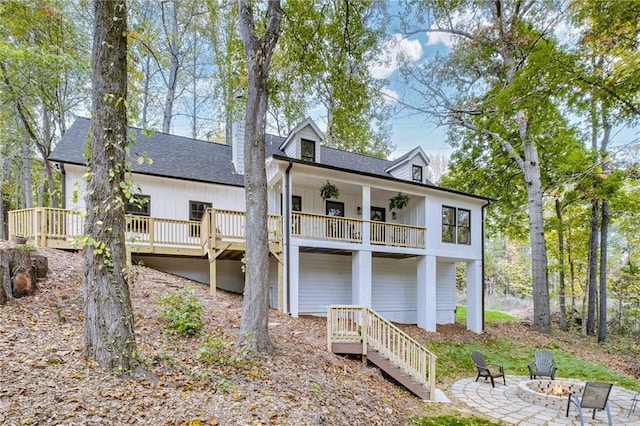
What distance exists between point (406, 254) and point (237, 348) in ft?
30.1

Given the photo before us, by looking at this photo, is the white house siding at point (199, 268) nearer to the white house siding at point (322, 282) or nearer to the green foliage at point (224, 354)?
the white house siding at point (322, 282)

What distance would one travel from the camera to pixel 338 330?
26.9 feet

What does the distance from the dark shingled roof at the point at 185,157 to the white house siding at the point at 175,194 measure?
12.2 inches

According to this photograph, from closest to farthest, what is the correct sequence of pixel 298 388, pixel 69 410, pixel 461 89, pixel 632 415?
pixel 69 410 < pixel 298 388 < pixel 632 415 < pixel 461 89

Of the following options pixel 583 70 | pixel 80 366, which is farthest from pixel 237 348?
pixel 583 70

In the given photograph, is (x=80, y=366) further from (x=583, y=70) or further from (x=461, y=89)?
(x=461, y=89)

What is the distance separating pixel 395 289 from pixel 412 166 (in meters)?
5.78

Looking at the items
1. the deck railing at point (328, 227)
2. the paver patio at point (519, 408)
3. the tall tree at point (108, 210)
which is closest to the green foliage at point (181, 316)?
the tall tree at point (108, 210)

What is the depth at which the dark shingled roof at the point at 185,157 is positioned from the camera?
481 inches

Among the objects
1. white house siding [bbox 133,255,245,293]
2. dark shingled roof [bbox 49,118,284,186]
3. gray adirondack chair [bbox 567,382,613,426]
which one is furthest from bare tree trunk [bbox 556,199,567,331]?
white house siding [bbox 133,255,245,293]

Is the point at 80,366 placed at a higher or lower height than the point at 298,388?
higher

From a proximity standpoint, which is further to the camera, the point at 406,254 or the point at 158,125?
the point at 158,125

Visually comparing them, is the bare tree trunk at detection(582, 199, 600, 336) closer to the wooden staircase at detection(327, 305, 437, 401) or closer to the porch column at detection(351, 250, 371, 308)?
the porch column at detection(351, 250, 371, 308)

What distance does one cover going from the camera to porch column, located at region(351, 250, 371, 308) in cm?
1210
